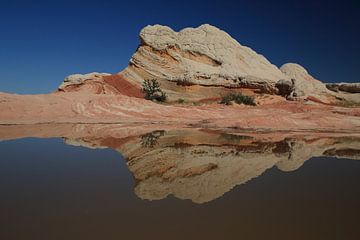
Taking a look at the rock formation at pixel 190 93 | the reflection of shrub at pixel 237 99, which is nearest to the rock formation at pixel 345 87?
the rock formation at pixel 190 93

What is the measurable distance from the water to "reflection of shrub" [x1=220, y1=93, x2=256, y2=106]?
19.8 m

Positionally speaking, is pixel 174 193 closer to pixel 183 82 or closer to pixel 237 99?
pixel 237 99

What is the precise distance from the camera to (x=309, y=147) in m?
13.2

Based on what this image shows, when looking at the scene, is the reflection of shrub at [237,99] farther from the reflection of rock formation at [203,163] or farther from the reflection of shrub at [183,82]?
the reflection of rock formation at [203,163]

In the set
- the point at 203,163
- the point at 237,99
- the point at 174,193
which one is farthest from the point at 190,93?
the point at 174,193

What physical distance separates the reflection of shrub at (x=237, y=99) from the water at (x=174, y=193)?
19.8 m

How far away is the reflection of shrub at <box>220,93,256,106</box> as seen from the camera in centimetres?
3094

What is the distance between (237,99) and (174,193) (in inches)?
1030

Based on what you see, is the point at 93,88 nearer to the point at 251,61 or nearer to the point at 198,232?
the point at 251,61

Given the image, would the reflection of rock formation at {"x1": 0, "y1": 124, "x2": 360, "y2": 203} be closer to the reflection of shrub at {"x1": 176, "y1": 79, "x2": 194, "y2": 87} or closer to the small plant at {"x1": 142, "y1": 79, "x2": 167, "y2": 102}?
the small plant at {"x1": 142, "y1": 79, "x2": 167, "y2": 102}

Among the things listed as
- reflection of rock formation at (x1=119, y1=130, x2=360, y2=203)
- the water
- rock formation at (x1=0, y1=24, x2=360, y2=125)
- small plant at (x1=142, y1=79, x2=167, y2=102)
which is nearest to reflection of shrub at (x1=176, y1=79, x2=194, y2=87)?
rock formation at (x1=0, y1=24, x2=360, y2=125)

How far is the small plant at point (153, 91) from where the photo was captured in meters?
31.6

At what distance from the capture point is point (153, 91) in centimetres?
3186

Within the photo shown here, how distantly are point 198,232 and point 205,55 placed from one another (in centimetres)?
3318
